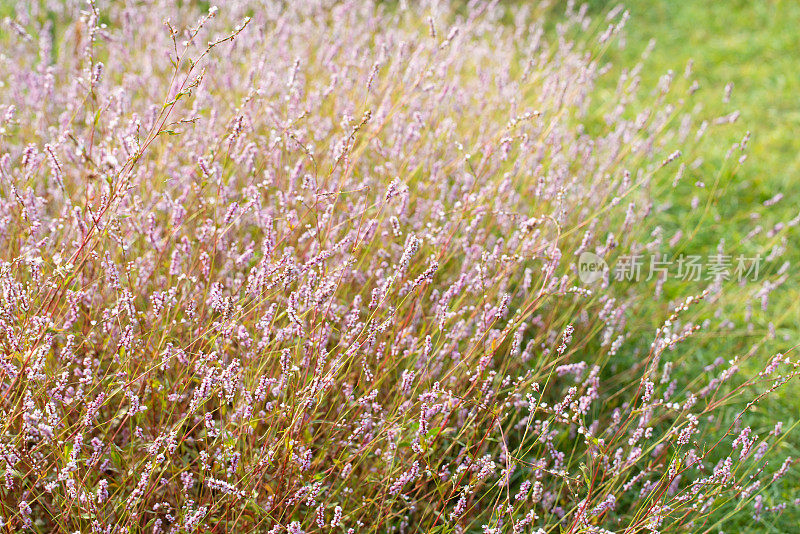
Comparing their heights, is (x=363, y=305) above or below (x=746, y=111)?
above

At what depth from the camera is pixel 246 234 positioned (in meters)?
2.64

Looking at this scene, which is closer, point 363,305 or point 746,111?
point 363,305

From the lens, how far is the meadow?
66.2 inches

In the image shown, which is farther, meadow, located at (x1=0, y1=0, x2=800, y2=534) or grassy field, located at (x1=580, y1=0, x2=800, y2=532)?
grassy field, located at (x1=580, y1=0, x2=800, y2=532)

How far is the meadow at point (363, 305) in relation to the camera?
5.51 feet

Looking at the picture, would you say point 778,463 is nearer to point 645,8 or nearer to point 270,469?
point 270,469

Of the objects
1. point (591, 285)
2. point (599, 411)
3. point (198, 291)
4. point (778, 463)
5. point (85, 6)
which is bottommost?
point (778, 463)

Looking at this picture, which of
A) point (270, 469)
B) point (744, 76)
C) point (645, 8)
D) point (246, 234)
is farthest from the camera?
point (645, 8)

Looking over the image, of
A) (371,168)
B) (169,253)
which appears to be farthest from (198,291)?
(371,168)

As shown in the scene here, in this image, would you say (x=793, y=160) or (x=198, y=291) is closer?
(x=198, y=291)

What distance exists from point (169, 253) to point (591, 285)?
1744 millimetres

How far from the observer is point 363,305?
8.16ft

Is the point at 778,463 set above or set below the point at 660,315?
below

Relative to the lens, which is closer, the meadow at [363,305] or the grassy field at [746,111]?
the meadow at [363,305]
